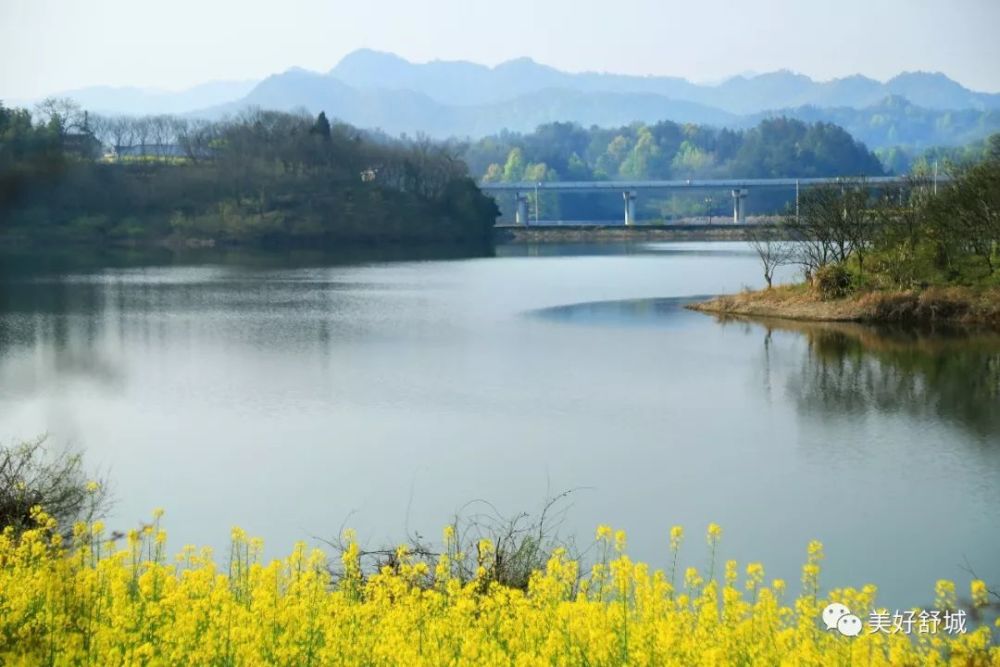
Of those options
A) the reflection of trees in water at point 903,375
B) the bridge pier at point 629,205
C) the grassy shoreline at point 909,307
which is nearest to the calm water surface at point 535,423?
the reflection of trees in water at point 903,375

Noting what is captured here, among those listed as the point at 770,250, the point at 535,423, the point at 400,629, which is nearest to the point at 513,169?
the point at 770,250

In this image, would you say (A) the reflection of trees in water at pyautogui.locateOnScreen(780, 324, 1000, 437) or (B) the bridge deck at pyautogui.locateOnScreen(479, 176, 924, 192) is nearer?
(A) the reflection of trees in water at pyautogui.locateOnScreen(780, 324, 1000, 437)

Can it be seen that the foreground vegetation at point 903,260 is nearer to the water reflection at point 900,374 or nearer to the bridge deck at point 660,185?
the water reflection at point 900,374

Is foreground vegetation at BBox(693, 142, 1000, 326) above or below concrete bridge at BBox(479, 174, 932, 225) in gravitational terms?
below

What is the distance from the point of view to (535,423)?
63.8 ft

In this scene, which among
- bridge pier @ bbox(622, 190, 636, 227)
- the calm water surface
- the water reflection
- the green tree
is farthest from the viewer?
the green tree

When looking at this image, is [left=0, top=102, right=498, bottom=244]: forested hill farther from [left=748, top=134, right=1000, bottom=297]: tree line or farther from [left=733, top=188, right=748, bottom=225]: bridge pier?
[left=748, top=134, right=1000, bottom=297]: tree line

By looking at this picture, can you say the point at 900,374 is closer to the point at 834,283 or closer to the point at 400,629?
the point at 834,283

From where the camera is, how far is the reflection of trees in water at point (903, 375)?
67.3 feet

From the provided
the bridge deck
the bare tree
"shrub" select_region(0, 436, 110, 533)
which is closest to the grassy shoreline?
the bare tree

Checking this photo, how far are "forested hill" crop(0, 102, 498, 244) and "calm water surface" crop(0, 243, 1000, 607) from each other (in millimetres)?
51029

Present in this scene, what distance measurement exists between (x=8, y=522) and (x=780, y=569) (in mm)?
7697

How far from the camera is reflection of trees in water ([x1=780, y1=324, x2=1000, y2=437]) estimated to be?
67.3ft

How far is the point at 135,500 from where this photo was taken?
46.9 feet
